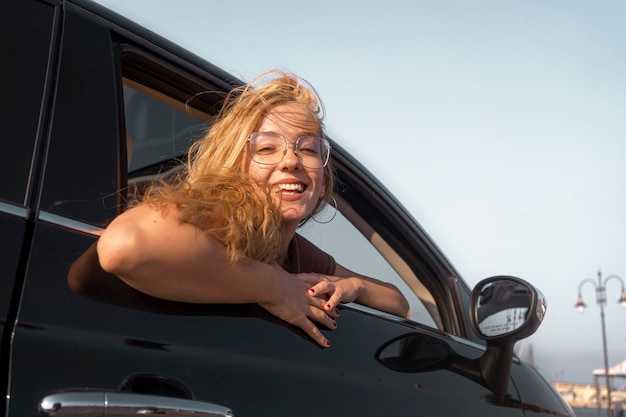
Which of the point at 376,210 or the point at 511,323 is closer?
the point at 511,323

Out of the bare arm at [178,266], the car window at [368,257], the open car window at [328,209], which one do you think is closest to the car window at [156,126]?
the open car window at [328,209]

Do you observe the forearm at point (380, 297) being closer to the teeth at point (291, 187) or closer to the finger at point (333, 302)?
the finger at point (333, 302)

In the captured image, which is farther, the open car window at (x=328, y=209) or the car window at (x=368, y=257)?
the car window at (x=368, y=257)

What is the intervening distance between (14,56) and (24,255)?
0.43m

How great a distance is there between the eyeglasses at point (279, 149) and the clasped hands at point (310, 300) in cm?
34

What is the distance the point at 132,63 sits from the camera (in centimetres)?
183

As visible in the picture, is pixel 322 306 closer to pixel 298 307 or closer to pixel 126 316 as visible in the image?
pixel 298 307

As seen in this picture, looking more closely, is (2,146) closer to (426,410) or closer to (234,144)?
(234,144)

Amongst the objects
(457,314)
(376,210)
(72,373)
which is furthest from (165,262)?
(457,314)

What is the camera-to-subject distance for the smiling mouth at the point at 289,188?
2.04 meters

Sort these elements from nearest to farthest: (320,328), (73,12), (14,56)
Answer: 1. (14,56)
2. (73,12)
3. (320,328)

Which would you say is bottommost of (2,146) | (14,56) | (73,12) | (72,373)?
(72,373)

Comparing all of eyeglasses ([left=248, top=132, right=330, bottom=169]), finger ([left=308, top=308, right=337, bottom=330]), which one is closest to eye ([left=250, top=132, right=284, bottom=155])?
eyeglasses ([left=248, top=132, right=330, bottom=169])

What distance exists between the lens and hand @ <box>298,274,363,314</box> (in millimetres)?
1835
